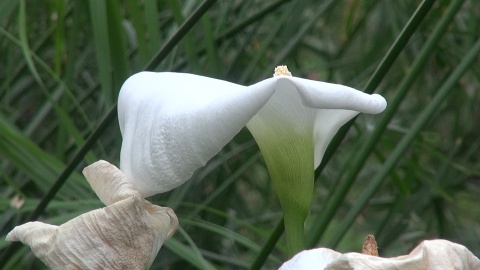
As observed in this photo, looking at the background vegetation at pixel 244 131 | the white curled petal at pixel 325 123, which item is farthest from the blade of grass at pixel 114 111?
the white curled petal at pixel 325 123

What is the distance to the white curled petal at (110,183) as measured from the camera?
295mm

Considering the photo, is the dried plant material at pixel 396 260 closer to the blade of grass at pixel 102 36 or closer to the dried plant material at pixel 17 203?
the blade of grass at pixel 102 36

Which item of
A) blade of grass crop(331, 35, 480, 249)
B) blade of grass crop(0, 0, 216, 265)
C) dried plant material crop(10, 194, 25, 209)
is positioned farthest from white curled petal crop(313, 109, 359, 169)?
dried plant material crop(10, 194, 25, 209)

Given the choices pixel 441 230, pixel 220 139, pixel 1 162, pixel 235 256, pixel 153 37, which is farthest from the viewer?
pixel 441 230

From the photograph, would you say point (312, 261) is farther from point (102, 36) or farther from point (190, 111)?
point (102, 36)

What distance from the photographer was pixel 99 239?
291 mm

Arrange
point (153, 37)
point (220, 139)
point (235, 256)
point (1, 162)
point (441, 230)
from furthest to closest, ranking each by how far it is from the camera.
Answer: point (441, 230) → point (235, 256) → point (1, 162) → point (153, 37) → point (220, 139)

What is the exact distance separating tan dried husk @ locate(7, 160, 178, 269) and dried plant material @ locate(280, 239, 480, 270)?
0.07m

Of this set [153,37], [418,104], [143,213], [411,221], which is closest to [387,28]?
[418,104]

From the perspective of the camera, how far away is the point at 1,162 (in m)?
0.81

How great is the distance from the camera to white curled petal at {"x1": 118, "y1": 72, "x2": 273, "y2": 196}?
27 centimetres

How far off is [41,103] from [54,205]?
15.8 inches

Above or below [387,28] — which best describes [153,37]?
below

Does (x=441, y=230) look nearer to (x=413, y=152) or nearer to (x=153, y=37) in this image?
(x=413, y=152)
